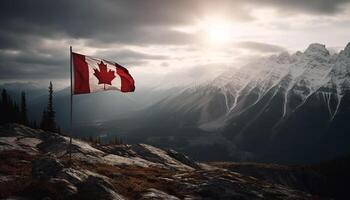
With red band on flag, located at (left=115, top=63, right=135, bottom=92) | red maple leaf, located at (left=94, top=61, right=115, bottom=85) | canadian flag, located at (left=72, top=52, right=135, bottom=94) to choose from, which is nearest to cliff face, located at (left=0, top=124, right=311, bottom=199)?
canadian flag, located at (left=72, top=52, right=135, bottom=94)

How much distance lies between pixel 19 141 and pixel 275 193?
51818 millimetres

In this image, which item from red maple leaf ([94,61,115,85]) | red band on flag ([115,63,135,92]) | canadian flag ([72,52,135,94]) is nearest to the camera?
canadian flag ([72,52,135,94])

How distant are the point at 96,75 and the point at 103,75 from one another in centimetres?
83

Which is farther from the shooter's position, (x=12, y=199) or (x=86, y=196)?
(x=86, y=196)

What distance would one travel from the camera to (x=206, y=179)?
5800cm

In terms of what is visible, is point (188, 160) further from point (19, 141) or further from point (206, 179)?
point (206, 179)

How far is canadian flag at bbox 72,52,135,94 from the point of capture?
47.1 metres

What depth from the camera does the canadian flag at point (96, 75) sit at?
4709cm

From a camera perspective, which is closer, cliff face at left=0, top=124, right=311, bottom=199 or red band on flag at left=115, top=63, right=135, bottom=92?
cliff face at left=0, top=124, right=311, bottom=199

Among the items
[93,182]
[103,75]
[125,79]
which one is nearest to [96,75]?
[103,75]

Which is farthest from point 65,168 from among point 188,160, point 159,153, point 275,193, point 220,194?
point 188,160

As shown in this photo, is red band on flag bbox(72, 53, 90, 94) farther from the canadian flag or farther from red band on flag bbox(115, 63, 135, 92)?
red band on flag bbox(115, 63, 135, 92)

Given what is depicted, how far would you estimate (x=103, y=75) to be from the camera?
48.7m

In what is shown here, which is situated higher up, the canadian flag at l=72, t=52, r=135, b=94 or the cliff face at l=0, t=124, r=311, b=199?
the canadian flag at l=72, t=52, r=135, b=94
